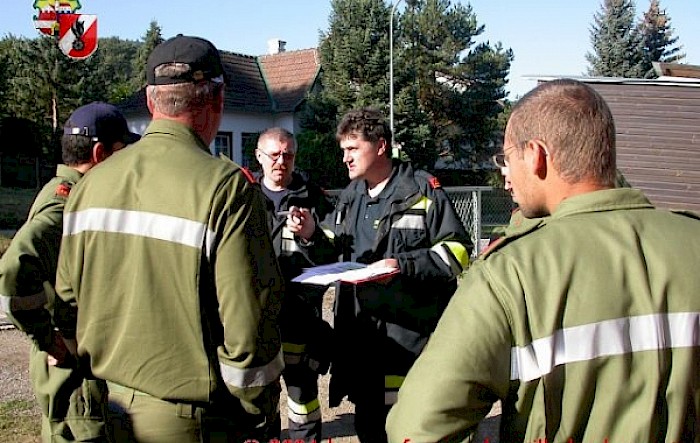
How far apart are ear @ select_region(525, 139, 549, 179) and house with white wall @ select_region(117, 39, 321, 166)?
100 feet

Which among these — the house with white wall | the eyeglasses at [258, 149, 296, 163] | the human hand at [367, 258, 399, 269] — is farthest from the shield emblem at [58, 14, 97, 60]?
the human hand at [367, 258, 399, 269]

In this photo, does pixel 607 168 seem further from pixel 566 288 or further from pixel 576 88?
pixel 566 288

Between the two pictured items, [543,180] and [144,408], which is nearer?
[543,180]

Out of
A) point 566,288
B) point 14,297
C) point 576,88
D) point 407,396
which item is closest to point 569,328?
point 566,288

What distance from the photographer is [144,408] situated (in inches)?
93.4

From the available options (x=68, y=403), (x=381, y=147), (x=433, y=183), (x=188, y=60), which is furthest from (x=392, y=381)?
(x=188, y=60)

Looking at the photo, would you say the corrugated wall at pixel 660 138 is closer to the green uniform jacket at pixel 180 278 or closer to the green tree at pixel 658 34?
the green uniform jacket at pixel 180 278

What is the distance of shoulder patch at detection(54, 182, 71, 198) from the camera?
3.06 m

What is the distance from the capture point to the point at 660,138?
7527 millimetres

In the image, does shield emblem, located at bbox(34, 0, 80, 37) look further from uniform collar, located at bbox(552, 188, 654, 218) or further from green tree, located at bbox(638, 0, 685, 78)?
green tree, located at bbox(638, 0, 685, 78)

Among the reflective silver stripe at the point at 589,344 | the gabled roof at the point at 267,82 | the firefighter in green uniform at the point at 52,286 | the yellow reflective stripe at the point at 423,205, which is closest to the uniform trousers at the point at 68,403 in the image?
the firefighter in green uniform at the point at 52,286

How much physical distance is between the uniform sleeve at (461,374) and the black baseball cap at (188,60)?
1.34m

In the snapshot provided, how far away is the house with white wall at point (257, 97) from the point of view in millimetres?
34969

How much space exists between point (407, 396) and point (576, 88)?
85 centimetres
